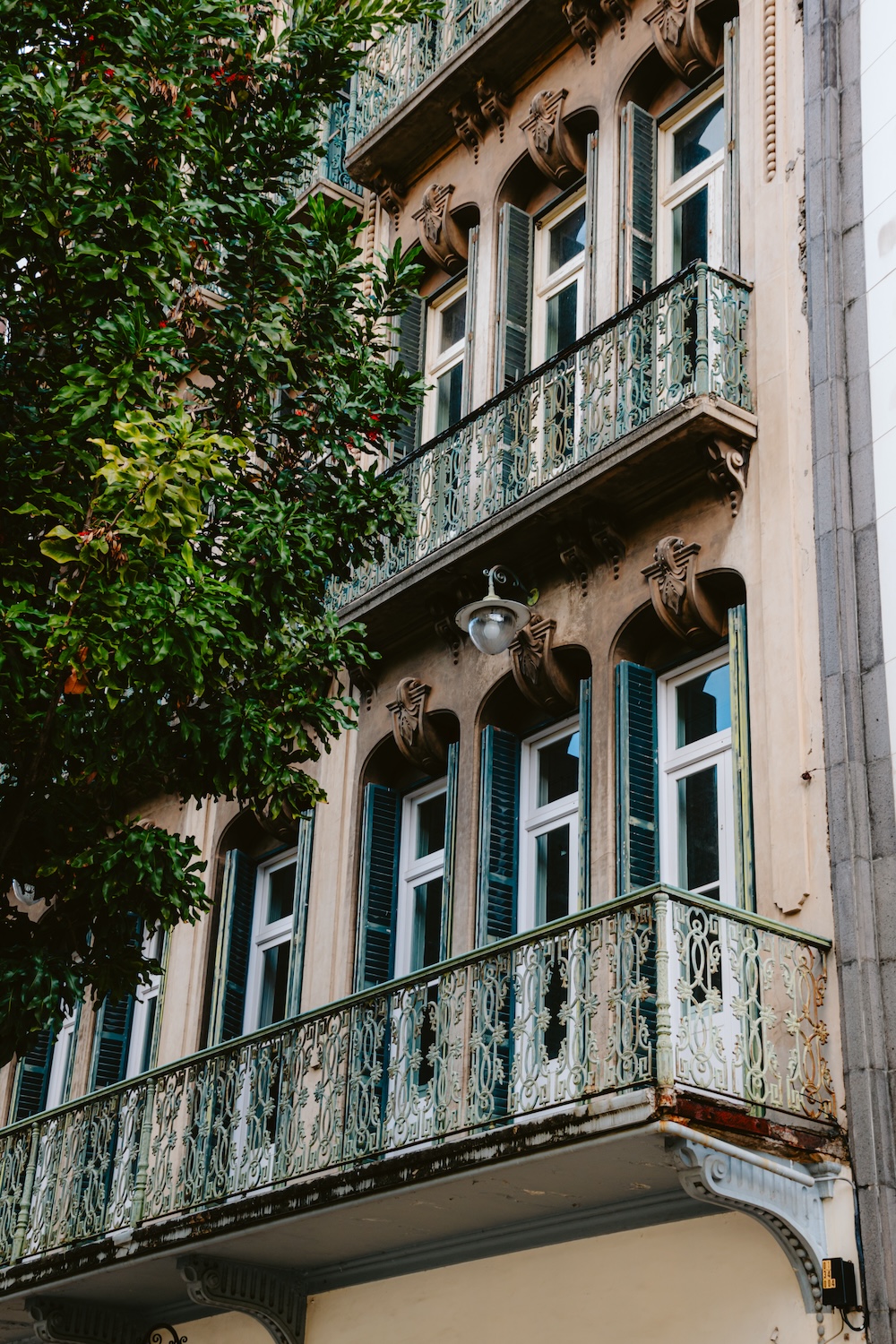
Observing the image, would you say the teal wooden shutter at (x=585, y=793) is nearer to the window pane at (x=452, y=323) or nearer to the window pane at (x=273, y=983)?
the window pane at (x=273, y=983)

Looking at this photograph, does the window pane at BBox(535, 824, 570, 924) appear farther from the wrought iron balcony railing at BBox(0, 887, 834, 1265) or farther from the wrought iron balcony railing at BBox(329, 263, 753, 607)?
the wrought iron balcony railing at BBox(329, 263, 753, 607)

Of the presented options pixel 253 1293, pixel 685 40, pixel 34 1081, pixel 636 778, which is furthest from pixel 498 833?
pixel 34 1081

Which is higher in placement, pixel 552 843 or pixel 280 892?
pixel 280 892

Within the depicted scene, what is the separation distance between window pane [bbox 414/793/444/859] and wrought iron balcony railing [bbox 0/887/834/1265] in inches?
70.9

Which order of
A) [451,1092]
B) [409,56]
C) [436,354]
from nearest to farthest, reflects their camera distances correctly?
[451,1092] < [436,354] < [409,56]

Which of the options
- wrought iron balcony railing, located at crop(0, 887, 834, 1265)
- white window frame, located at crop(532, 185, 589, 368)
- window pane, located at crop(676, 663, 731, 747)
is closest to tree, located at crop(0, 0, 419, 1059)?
wrought iron balcony railing, located at crop(0, 887, 834, 1265)

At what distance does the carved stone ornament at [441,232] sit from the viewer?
55.5ft

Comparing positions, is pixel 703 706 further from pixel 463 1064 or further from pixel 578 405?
pixel 463 1064

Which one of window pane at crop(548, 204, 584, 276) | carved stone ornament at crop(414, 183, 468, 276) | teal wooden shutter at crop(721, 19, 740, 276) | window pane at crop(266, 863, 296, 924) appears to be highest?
carved stone ornament at crop(414, 183, 468, 276)

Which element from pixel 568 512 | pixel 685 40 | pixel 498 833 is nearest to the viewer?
pixel 568 512

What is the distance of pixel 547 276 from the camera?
52.4 feet

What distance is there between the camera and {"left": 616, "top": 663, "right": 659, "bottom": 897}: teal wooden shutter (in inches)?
486

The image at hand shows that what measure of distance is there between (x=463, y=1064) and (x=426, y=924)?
10.4ft

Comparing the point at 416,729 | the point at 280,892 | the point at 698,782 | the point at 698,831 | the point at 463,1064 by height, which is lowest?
the point at 463,1064
